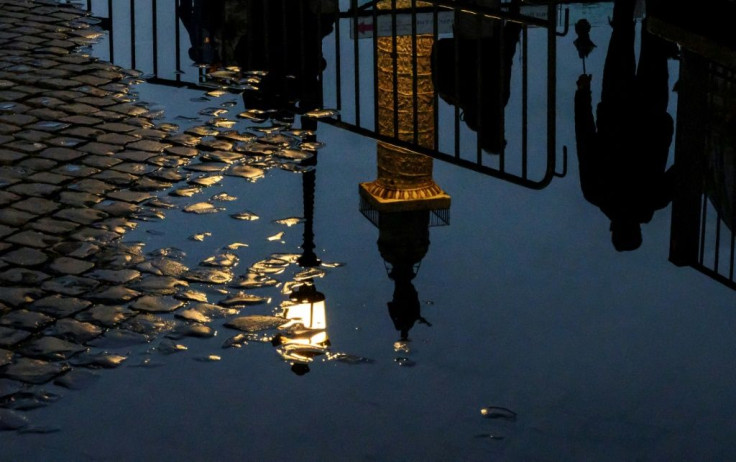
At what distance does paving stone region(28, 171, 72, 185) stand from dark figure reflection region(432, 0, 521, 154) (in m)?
2.76

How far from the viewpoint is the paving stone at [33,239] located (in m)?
8.85

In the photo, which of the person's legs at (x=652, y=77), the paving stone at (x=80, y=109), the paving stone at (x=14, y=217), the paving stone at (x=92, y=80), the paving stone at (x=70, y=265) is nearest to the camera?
the paving stone at (x=70, y=265)

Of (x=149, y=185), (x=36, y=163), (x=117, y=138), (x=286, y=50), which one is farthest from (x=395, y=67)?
(x=36, y=163)

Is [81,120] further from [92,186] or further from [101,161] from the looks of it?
[92,186]

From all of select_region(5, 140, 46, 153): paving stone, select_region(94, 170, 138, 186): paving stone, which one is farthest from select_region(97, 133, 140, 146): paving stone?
select_region(94, 170, 138, 186): paving stone

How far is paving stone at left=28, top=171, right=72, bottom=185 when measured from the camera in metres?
10.0

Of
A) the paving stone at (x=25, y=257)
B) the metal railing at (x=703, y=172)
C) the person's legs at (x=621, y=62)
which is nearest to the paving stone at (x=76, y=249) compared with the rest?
the paving stone at (x=25, y=257)

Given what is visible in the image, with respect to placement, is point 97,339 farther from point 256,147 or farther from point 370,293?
point 256,147

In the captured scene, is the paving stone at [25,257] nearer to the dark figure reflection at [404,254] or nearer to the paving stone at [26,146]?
the dark figure reflection at [404,254]

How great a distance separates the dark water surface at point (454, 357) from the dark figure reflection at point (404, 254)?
5 centimetres

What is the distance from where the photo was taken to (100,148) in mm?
10859

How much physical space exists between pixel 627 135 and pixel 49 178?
4067 millimetres

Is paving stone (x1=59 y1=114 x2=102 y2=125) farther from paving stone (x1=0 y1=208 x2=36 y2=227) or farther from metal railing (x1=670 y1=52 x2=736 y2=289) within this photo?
metal railing (x1=670 y1=52 x2=736 y2=289)

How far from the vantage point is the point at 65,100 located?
39.7 ft
